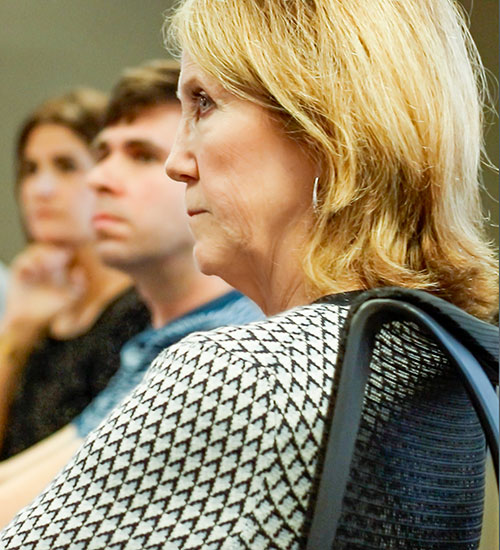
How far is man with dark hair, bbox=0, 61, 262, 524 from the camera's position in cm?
215

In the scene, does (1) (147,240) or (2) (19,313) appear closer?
(1) (147,240)

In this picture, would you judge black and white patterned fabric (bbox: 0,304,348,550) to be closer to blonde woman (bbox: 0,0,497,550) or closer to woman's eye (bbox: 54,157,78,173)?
blonde woman (bbox: 0,0,497,550)

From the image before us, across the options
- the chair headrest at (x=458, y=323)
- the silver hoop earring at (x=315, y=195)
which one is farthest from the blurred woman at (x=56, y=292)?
the chair headrest at (x=458, y=323)

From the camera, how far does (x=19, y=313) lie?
8.82ft

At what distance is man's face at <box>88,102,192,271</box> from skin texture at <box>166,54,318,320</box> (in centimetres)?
109

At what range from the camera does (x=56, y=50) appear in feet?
8.59

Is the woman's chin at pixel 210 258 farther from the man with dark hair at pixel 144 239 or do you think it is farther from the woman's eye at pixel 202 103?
the man with dark hair at pixel 144 239

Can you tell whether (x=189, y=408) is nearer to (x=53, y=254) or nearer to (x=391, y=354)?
(x=391, y=354)

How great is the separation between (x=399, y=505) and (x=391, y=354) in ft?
0.42

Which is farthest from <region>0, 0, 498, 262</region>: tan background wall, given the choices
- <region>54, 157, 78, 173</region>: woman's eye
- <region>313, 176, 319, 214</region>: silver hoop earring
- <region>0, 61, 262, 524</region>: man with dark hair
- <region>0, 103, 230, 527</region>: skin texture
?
<region>313, 176, 319, 214</region>: silver hoop earring

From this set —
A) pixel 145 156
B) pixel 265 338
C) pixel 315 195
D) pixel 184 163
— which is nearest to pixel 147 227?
pixel 145 156

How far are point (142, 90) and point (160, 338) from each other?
1.97ft

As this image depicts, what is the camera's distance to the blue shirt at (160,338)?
2059 mm

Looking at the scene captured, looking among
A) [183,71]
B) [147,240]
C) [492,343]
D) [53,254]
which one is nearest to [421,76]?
[183,71]
